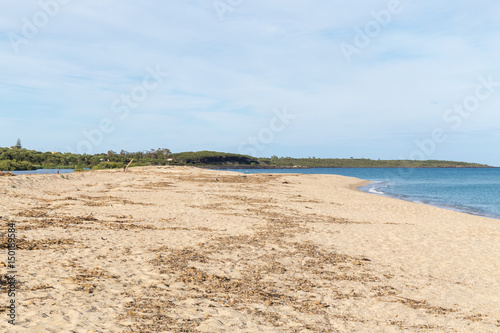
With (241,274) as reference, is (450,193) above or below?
below

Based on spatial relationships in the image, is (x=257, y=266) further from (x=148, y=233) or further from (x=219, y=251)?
(x=148, y=233)

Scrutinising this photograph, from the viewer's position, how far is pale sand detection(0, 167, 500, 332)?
5668 millimetres

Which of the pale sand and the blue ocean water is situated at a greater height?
the pale sand

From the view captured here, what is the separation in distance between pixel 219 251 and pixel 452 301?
217 inches

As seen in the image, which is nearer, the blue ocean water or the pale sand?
the pale sand

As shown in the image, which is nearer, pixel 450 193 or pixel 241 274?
pixel 241 274

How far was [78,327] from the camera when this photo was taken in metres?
4.89

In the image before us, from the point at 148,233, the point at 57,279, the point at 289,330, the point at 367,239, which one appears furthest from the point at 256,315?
the point at 367,239

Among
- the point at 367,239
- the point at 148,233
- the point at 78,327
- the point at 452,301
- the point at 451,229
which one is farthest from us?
the point at 451,229

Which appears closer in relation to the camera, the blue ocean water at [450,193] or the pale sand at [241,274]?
the pale sand at [241,274]

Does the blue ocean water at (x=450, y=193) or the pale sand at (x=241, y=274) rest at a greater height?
the pale sand at (x=241, y=274)

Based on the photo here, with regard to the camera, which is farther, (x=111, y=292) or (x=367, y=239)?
(x=367, y=239)

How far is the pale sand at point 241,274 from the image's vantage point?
18.6 feet

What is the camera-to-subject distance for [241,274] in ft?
26.3
